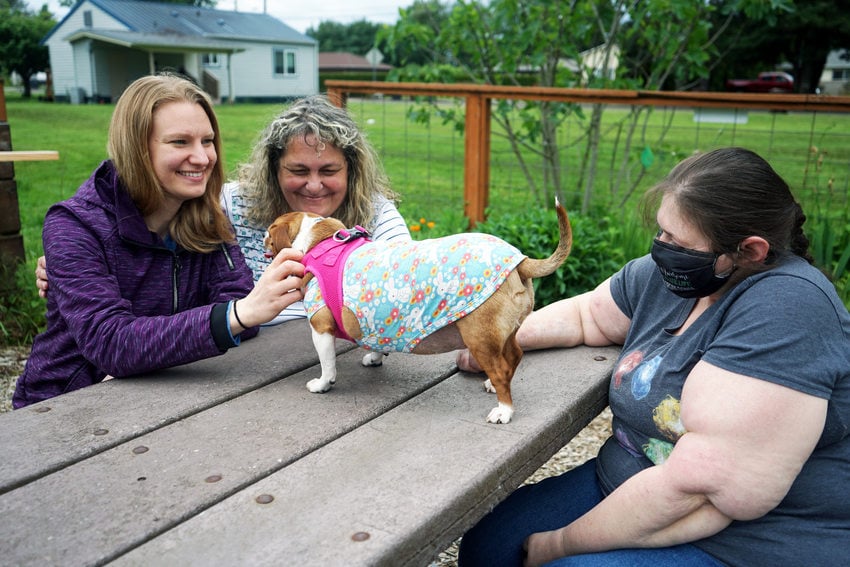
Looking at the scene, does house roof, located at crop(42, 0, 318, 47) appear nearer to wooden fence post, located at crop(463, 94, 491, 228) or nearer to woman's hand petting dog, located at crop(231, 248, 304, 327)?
wooden fence post, located at crop(463, 94, 491, 228)

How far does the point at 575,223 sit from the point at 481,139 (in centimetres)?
163

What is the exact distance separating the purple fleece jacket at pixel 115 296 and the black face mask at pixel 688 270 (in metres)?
1.14

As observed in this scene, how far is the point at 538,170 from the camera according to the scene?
738cm

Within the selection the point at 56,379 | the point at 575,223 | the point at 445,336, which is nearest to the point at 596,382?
the point at 445,336

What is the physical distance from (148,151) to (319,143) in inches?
25.8

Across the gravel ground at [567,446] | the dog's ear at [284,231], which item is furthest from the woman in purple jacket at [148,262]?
the gravel ground at [567,446]

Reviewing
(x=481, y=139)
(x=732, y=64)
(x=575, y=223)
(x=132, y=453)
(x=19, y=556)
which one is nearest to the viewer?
(x=19, y=556)

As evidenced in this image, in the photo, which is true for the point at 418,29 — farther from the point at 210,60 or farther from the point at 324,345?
the point at 210,60

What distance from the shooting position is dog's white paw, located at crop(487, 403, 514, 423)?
1770 mm

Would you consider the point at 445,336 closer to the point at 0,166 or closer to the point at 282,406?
the point at 282,406

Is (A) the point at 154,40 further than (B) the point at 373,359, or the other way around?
(A) the point at 154,40

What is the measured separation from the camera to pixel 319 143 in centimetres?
265

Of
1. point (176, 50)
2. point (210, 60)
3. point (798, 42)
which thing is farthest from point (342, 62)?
point (798, 42)

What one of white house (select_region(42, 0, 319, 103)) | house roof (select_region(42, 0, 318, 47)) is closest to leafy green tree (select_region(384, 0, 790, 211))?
white house (select_region(42, 0, 319, 103))
